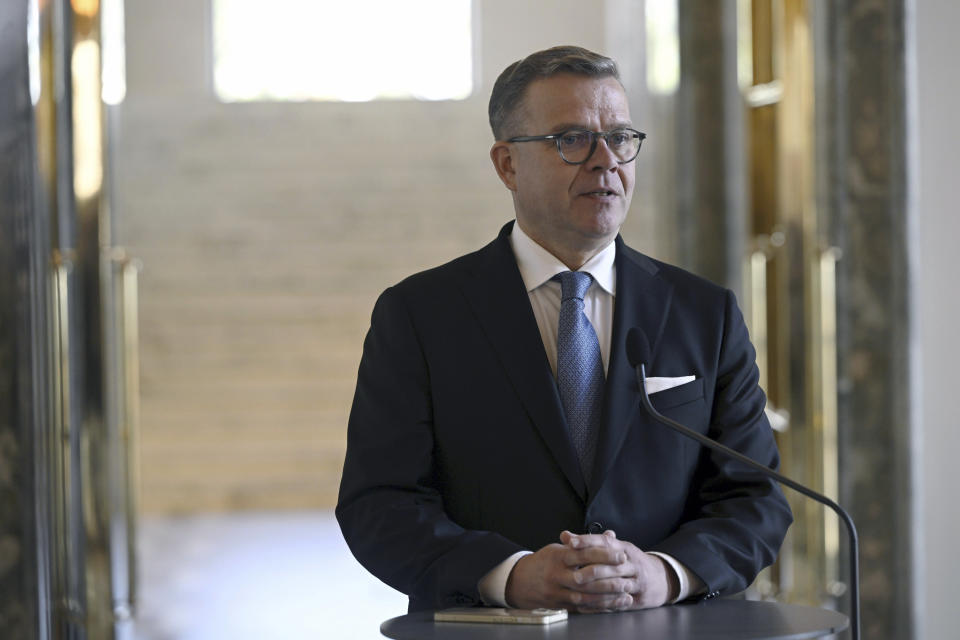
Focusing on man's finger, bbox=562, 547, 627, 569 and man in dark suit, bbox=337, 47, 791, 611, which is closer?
man's finger, bbox=562, 547, 627, 569

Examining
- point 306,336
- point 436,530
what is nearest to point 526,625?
point 436,530

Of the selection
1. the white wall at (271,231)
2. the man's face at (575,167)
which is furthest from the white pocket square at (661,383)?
the white wall at (271,231)

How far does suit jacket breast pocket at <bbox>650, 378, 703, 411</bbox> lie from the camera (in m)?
2.05

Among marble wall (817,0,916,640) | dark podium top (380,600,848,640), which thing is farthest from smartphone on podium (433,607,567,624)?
marble wall (817,0,916,640)

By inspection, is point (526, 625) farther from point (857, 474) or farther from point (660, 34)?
point (660, 34)

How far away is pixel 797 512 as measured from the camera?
5.09 meters

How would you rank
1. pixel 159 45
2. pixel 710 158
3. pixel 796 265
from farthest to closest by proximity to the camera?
pixel 159 45, pixel 710 158, pixel 796 265

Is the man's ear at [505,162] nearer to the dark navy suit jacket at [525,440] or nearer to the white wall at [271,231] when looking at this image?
the dark navy suit jacket at [525,440]

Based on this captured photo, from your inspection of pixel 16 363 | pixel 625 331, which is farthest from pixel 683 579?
pixel 16 363

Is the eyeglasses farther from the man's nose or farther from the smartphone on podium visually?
the smartphone on podium

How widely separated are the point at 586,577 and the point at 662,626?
0.45 ft

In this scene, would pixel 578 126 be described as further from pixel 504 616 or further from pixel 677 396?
pixel 504 616

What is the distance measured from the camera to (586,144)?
6.77 feet

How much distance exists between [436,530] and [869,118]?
3.09 m
